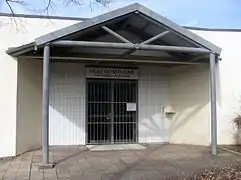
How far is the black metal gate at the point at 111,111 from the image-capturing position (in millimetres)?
13844

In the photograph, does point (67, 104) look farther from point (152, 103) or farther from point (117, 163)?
point (117, 163)

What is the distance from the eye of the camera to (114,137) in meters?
14.0

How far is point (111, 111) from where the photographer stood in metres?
14.0

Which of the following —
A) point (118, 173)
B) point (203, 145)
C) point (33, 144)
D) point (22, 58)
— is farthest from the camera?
point (203, 145)

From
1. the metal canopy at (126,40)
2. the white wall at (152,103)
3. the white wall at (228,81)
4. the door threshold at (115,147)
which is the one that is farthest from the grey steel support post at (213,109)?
the white wall at (152,103)

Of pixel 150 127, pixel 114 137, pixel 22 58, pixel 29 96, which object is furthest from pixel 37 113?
pixel 150 127

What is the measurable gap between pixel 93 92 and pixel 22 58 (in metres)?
3.27

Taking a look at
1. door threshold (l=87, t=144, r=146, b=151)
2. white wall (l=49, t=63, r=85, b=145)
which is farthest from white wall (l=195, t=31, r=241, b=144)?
white wall (l=49, t=63, r=85, b=145)

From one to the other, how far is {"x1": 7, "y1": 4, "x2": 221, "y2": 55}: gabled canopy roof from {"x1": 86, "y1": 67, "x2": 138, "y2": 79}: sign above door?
191 cm

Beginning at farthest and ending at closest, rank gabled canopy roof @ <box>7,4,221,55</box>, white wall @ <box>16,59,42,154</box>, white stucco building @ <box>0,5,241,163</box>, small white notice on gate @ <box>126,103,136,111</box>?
small white notice on gate @ <box>126,103,136,111</box>
white wall @ <box>16,59,42,154</box>
white stucco building @ <box>0,5,241,163</box>
gabled canopy roof @ <box>7,4,221,55</box>

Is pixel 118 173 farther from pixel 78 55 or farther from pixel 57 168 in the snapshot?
pixel 78 55

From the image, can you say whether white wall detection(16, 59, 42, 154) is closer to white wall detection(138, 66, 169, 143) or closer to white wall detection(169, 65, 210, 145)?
white wall detection(138, 66, 169, 143)

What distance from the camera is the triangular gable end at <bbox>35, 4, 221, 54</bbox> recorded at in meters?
9.62

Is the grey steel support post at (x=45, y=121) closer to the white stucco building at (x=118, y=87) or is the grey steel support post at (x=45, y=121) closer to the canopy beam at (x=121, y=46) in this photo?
the canopy beam at (x=121, y=46)
